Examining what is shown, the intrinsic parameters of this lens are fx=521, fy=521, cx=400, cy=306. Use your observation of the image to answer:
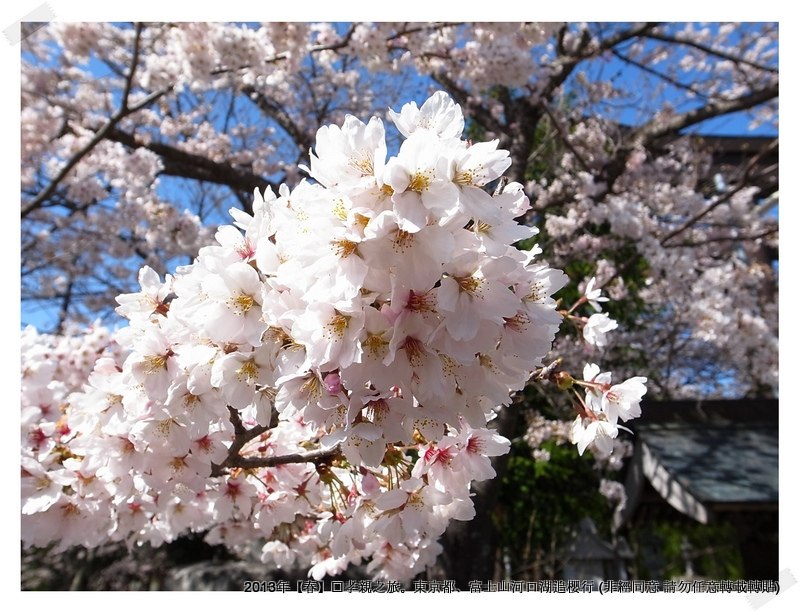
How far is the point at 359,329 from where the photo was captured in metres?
0.57

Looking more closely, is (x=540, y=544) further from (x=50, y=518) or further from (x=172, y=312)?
(x=172, y=312)

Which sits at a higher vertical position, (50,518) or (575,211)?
(575,211)

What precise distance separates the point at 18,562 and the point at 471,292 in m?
1.34

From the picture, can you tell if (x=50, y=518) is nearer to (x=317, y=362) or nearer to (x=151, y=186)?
(x=317, y=362)

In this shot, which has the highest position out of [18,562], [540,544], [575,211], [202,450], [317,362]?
[575,211]

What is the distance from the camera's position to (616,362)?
3938 millimetres

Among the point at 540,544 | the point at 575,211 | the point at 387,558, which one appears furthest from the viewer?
the point at 540,544

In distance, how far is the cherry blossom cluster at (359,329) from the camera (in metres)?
0.56

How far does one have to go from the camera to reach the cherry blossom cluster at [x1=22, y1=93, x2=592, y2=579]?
564mm

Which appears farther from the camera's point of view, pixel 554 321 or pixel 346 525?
pixel 346 525

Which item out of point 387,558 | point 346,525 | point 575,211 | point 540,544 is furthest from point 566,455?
point 346,525

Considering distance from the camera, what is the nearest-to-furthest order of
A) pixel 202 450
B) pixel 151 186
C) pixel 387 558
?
pixel 202 450 → pixel 387 558 → pixel 151 186

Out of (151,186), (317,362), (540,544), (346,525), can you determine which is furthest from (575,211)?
(317,362)

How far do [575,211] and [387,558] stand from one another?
274cm
